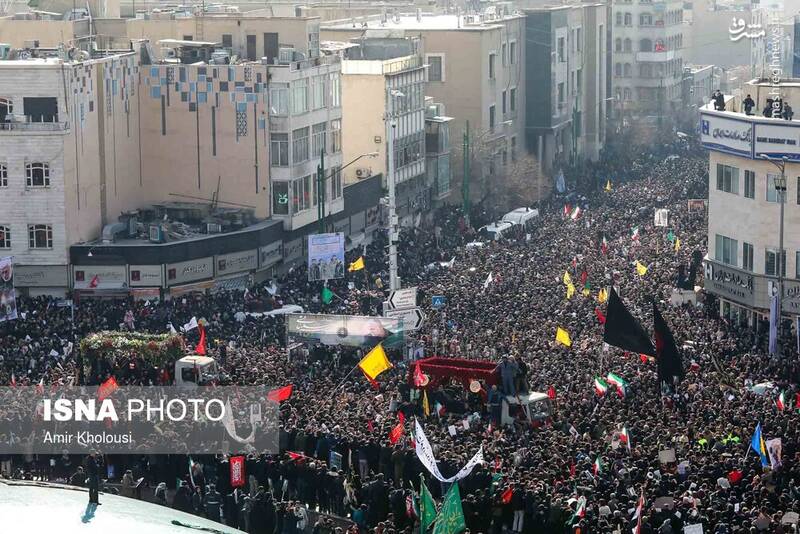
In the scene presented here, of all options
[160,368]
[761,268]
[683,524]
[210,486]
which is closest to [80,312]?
[160,368]

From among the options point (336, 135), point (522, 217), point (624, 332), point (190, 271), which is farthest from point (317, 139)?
point (624, 332)

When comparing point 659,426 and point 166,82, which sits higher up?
point 166,82

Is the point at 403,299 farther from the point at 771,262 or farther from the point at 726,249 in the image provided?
the point at 726,249

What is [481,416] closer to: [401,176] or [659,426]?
[659,426]

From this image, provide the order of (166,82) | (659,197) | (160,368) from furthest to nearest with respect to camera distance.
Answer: (659,197) → (166,82) → (160,368)

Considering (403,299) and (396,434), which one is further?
(403,299)

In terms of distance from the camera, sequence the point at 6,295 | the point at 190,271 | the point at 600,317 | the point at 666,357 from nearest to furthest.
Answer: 1. the point at 666,357
2. the point at 600,317
3. the point at 6,295
4. the point at 190,271

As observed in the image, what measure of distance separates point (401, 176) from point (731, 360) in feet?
135

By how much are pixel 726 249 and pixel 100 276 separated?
65.9 feet

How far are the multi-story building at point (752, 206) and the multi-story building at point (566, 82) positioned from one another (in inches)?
2138

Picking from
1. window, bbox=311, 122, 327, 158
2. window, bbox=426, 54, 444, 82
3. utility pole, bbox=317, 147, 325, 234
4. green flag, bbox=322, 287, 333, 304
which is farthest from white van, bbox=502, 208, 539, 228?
green flag, bbox=322, 287, 333, 304

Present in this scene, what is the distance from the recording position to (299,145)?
67.5 m

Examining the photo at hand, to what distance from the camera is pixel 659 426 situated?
33.0 m

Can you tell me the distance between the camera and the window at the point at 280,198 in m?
66.7
